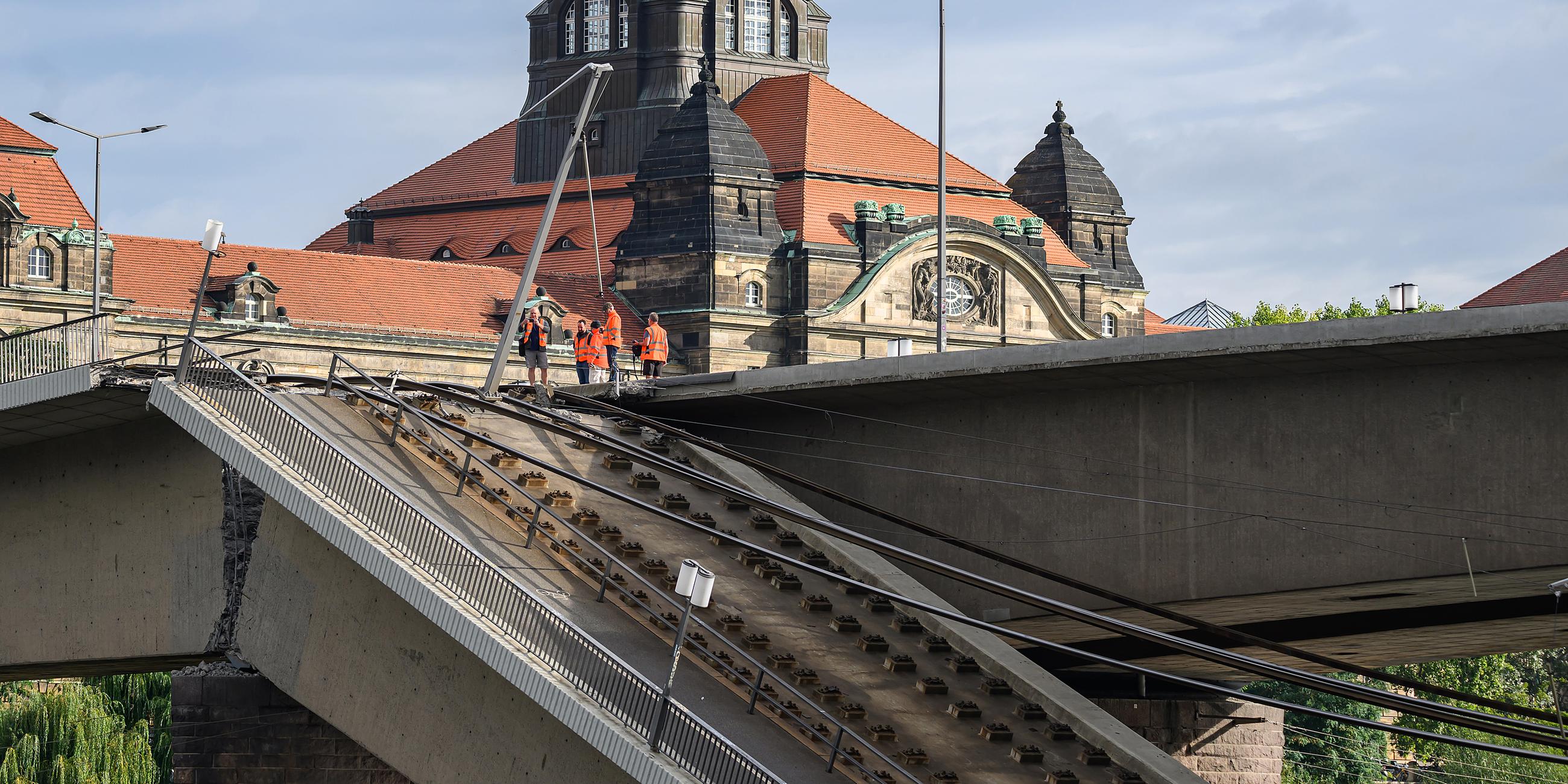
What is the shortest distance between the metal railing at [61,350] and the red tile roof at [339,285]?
41500mm

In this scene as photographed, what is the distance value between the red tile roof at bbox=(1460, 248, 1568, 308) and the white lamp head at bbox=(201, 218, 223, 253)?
36.6m

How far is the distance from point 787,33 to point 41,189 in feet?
102

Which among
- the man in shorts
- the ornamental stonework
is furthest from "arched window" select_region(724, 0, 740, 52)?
the man in shorts

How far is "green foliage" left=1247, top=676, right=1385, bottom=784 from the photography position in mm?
63000

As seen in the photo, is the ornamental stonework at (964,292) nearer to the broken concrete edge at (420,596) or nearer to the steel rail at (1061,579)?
the steel rail at (1061,579)

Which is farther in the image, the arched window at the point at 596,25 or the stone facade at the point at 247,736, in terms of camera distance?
the arched window at the point at 596,25

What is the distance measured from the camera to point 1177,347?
18.6 m

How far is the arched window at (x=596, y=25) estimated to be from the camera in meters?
80.8

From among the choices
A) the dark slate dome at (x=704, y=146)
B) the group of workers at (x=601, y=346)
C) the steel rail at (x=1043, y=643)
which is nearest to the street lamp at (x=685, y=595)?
the steel rail at (x=1043, y=643)

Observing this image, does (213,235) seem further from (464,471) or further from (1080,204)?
(1080,204)

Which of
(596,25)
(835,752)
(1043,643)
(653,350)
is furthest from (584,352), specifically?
(596,25)

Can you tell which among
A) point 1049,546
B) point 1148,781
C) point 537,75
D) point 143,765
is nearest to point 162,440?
point 1049,546

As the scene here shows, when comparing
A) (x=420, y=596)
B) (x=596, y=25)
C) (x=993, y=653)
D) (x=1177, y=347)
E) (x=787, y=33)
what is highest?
(x=787, y=33)

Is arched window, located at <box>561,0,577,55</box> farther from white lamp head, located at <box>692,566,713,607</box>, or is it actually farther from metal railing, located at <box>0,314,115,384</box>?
white lamp head, located at <box>692,566,713,607</box>
